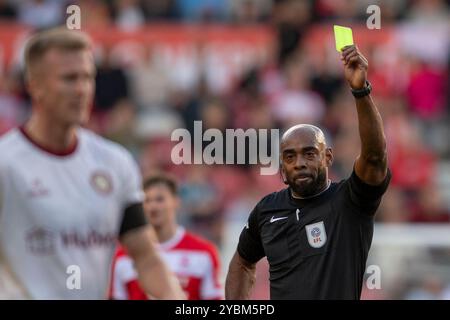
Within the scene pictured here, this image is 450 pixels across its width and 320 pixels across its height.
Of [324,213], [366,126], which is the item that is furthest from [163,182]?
[366,126]

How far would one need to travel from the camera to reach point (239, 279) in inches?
257

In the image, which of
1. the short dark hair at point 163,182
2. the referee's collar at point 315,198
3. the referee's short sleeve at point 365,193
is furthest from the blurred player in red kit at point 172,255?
the referee's short sleeve at point 365,193

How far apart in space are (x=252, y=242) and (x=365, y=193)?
794 mm

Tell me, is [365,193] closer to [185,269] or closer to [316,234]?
[316,234]

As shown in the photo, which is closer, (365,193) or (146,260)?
(365,193)

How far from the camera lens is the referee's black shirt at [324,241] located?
19.3 feet

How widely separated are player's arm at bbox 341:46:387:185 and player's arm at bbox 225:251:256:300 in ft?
3.16

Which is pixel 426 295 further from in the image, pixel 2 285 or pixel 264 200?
pixel 2 285

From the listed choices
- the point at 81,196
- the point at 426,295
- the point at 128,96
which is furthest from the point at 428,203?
the point at 81,196

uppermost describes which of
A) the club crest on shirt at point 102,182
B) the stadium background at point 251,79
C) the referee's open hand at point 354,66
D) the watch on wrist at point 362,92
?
the stadium background at point 251,79

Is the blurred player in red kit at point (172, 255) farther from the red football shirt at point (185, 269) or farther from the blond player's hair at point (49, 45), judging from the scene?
the blond player's hair at point (49, 45)

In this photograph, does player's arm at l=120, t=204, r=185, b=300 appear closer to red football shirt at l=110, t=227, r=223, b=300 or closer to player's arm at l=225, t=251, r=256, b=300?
player's arm at l=225, t=251, r=256, b=300

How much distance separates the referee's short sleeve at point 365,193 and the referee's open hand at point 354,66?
0.44 metres

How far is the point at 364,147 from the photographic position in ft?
19.1
